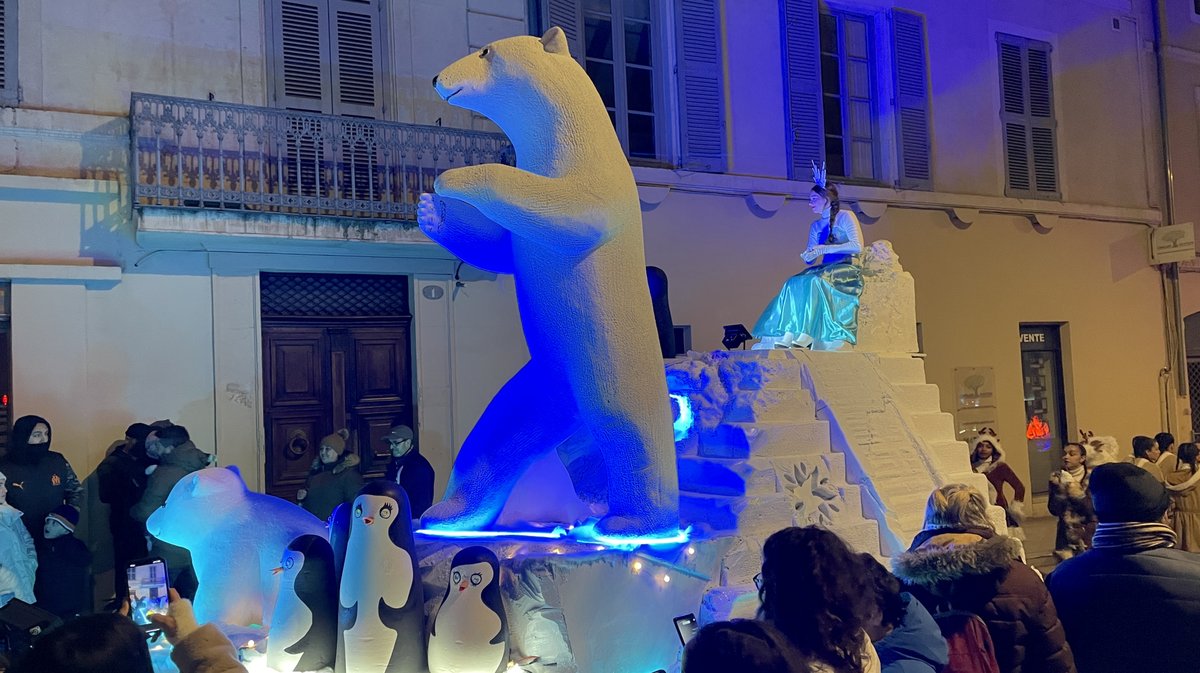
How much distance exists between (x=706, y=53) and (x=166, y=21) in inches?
201

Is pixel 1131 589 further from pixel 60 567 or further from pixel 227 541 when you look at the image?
pixel 60 567

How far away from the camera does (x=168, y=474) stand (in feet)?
17.6

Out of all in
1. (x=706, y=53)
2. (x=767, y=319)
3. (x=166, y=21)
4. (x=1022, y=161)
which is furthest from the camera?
(x=1022, y=161)

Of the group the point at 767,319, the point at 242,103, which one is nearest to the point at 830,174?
the point at 767,319

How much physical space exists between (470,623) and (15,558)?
120 inches

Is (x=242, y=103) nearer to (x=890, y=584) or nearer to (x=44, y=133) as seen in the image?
(x=44, y=133)

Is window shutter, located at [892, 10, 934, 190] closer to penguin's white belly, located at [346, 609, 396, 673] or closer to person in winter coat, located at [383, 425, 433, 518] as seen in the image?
person in winter coat, located at [383, 425, 433, 518]

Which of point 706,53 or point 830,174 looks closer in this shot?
point 706,53

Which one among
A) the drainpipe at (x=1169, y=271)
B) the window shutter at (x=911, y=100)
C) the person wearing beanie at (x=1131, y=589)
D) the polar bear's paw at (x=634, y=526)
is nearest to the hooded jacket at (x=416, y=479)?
the polar bear's paw at (x=634, y=526)

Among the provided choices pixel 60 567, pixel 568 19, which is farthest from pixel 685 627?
pixel 568 19

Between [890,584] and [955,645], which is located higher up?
[890,584]

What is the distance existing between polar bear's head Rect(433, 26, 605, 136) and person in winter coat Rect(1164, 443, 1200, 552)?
5.87 m

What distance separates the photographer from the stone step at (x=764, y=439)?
4.64 metres

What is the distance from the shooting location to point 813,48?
10.2 metres
